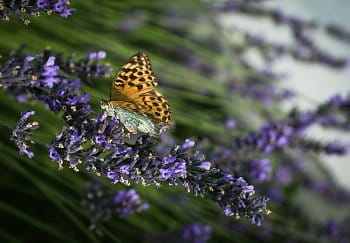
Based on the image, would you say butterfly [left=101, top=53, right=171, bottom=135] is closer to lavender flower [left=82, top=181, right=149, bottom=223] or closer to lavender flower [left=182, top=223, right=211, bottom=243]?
lavender flower [left=82, top=181, right=149, bottom=223]

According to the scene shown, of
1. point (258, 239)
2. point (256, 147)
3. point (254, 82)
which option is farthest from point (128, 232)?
point (254, 82)

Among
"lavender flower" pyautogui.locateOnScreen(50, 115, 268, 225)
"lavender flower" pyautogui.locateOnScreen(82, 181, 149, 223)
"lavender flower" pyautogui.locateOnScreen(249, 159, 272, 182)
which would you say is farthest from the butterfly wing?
"lavender flower" pyautogui.locateOnScreen(249, 159, 272, 182)

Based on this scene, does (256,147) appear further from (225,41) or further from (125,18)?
(225,41)

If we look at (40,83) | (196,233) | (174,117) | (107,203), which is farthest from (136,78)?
(196,233)

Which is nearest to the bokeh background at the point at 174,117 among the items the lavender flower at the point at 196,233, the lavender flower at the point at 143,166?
the lavender flower at the point at 196,233

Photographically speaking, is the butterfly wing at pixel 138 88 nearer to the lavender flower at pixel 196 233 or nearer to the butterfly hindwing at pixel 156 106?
the butterfly hindwing at pixel 156 106

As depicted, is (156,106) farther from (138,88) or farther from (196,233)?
(196,233)
